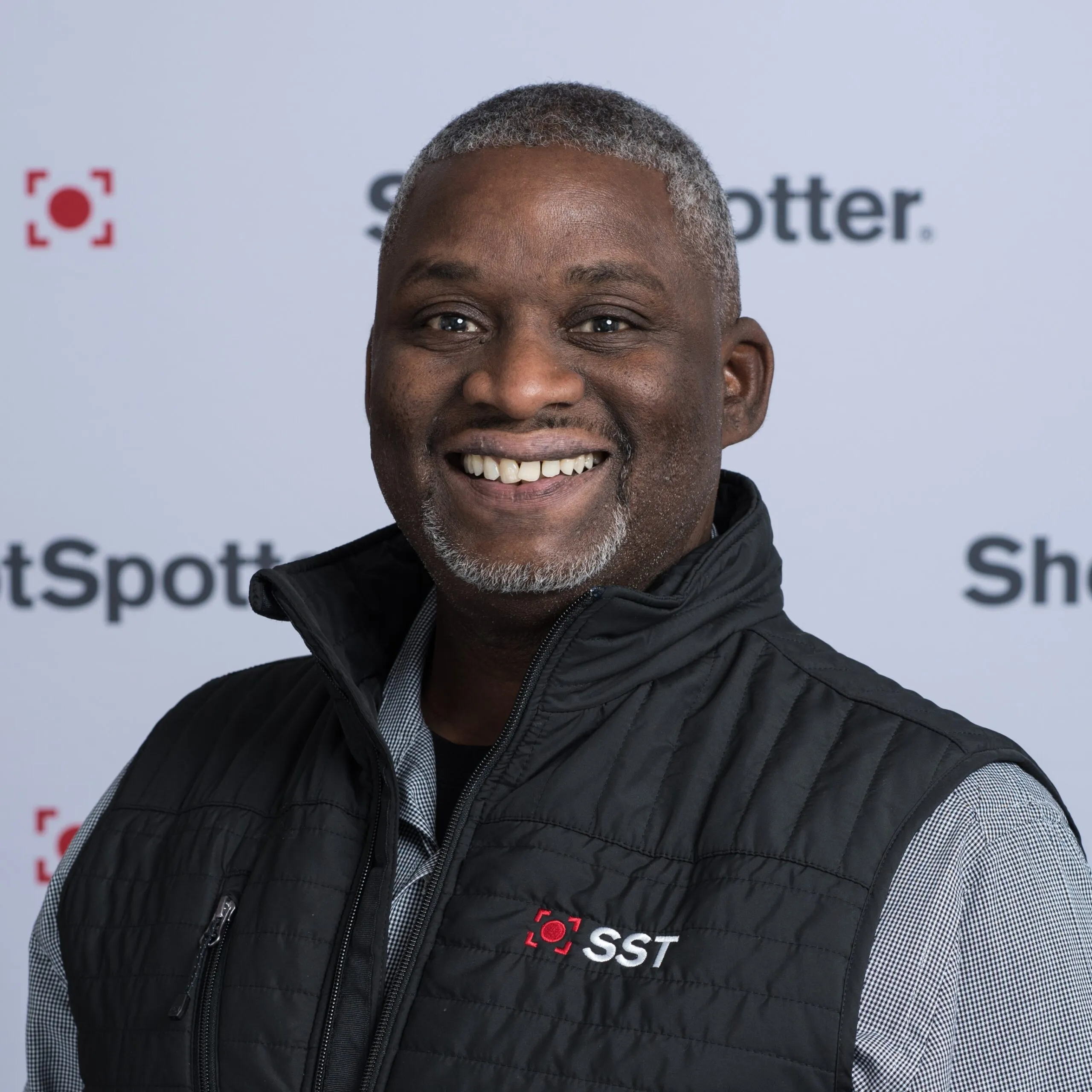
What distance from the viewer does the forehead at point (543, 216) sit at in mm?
987

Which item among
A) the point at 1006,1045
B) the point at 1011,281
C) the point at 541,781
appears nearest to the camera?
the point at 1006,1045

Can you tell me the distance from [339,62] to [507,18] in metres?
0.23

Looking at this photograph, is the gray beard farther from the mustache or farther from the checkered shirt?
the checkered shirt

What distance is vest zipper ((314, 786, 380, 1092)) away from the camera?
0.90 meters

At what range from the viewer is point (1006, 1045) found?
0.81 m

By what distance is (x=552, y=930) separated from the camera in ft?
2.85

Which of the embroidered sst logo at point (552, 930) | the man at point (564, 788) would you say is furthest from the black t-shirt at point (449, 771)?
the embroidered sst logo at point (552, 930)

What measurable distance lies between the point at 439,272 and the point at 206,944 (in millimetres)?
483

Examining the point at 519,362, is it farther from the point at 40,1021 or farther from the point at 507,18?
the point at 507,18

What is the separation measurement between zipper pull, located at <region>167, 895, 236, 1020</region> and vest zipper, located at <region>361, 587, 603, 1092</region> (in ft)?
0.44

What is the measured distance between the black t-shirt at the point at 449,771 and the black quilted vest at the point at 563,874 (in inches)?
2.0

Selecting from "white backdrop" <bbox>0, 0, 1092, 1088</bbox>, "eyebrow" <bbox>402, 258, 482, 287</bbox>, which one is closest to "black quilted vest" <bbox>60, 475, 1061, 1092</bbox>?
"eyebrow" <bbox>402, 258, 482, 287</bbox>

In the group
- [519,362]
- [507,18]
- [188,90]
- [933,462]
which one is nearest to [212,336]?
[188,90]

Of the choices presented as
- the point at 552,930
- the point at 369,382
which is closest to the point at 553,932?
the point at 552,930
